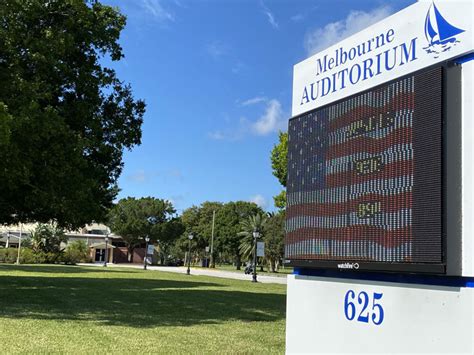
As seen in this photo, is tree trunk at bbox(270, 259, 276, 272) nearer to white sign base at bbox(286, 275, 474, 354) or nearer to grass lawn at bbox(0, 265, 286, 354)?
grass lawn at bbox(0, 265, 286, 354)

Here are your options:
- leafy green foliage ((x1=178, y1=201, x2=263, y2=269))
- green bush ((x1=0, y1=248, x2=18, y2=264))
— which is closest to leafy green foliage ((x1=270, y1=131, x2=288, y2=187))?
green bush ((x1=0, y1=248, x2=18, y2=264))

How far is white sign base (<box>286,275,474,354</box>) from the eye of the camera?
4.01 m

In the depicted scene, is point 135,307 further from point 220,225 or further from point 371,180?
point 220,225

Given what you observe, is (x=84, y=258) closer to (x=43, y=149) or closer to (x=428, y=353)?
(x=43, y=149)

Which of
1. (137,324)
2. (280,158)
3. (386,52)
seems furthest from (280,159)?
(386,52)

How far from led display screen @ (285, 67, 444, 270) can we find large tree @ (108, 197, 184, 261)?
253 ft

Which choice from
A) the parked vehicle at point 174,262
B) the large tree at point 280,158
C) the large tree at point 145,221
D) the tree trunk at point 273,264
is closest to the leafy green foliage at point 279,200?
the large tree at point 280,158

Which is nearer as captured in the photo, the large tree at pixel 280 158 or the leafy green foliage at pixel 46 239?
the large tree at pixel 280 158

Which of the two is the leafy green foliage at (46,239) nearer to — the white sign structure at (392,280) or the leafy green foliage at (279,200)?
the leafy green foliage at (279,200)

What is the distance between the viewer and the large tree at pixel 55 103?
1367cm

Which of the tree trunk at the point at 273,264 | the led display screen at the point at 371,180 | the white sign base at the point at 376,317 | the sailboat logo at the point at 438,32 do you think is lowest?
the tree trunk at the point at 273,264

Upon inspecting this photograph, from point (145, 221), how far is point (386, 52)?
3100 inches

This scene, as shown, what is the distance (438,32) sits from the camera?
4.55m

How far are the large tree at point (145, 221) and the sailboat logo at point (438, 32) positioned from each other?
7861 centimetres
